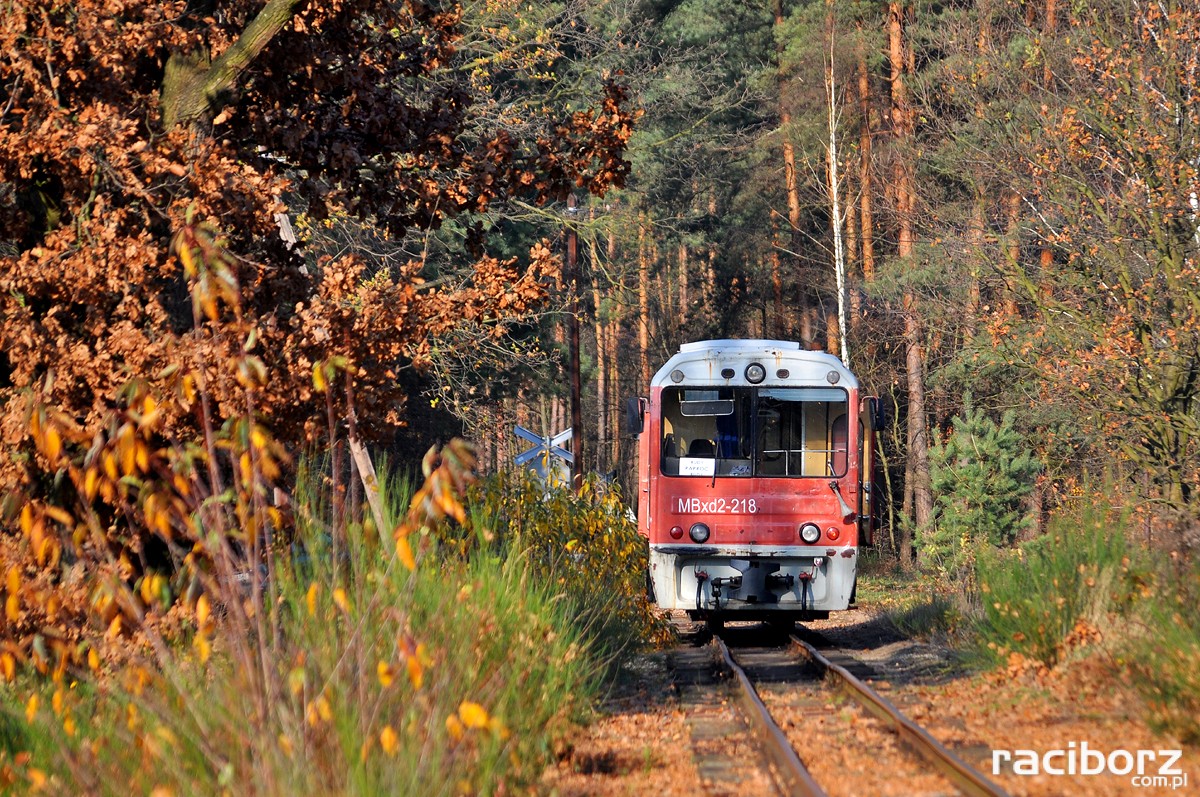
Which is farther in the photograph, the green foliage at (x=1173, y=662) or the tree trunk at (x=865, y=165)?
the tree trunk at (x=865, y=165)

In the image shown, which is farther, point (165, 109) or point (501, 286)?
point (501, 286)

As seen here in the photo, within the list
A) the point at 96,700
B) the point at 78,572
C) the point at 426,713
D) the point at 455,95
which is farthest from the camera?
the point at 455,95

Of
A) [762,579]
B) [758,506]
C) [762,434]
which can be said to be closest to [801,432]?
[762,434]

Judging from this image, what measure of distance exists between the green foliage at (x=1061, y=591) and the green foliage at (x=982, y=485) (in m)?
12.2

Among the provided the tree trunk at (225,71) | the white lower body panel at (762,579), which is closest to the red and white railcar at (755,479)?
the white lower body panel at (762,579)

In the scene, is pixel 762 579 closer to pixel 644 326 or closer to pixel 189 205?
pixel 189 205

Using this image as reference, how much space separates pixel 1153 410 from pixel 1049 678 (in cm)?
995

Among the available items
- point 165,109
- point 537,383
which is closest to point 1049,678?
point 165,109

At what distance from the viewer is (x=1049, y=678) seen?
911 centimetres

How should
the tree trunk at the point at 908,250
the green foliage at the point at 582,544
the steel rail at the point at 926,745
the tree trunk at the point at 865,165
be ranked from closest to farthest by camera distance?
the steel rail at the point at 926,745 < the green foliage at the point at 582,544 < the tree trunk at the point at 908,250 < the tree trunk at the point at 865,165

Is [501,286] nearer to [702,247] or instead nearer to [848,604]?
[848,604]

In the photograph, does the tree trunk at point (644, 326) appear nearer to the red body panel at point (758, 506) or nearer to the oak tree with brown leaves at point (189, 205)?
the red body panel at point (758, 506)

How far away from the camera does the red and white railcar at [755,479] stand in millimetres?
14086

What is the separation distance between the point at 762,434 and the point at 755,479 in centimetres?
51
